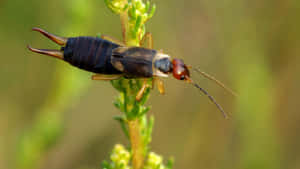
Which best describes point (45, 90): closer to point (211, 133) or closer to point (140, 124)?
point (211, 133)

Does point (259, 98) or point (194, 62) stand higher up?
point (194, 62)

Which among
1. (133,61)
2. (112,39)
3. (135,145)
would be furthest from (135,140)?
(112,39)

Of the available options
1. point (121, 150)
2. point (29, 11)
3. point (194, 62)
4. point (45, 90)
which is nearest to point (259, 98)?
point (194, 62)

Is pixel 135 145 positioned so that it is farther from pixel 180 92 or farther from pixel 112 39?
pixel 180 92

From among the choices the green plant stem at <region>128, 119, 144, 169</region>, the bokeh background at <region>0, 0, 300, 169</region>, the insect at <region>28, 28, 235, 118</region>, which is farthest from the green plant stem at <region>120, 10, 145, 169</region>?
the bokeh background at <region>0, 0, 300, 169</region>

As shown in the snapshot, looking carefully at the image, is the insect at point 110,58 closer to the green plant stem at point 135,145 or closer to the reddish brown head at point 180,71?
the reddish brown head at point 180,71

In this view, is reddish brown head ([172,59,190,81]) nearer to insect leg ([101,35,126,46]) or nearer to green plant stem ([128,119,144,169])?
insect leg ([101,35,126,46])

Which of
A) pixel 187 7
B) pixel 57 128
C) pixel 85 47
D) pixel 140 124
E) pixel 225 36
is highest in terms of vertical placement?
pixel 187 7

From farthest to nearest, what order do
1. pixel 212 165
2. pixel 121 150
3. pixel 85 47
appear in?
pixel 212 165
pixel 85 47
pixel 121 150

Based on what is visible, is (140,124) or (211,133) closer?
(140,124)
